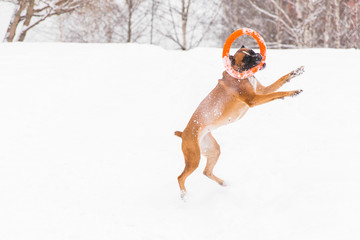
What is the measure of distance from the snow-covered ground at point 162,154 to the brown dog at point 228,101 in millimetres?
717

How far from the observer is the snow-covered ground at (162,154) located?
11.5 ft

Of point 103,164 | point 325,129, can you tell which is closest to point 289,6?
point 325,129

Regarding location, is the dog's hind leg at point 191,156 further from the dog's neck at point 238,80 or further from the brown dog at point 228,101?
the dog's neck at point 238,80

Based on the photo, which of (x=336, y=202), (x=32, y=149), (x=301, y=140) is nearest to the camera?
(x=336, y=202)

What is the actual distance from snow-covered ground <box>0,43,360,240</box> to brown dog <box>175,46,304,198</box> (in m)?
0.72

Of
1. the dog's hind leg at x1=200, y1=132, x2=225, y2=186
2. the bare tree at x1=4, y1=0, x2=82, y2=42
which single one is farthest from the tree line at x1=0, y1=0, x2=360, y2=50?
the dog's hind leg at x1=200, y1=132, x2=225, y2=186

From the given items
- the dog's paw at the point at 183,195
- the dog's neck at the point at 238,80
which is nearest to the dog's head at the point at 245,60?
the dog's neck at the point at 238,80

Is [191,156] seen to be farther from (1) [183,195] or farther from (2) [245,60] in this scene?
(2) [245,60]

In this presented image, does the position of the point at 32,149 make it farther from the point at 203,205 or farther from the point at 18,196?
the point at 203,205

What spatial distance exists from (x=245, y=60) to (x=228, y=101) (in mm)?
450

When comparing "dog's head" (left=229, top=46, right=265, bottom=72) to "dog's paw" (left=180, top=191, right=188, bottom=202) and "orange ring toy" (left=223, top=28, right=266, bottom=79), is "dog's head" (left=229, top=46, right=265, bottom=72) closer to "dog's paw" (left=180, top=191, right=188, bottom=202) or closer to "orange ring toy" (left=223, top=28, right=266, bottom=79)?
"orange ring toy" (left=223, top=28, right=266, bottom=79)

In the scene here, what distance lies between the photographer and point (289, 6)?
2111 centimetres

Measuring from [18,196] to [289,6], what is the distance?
20.5 m

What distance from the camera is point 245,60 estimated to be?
3557 millimetres
